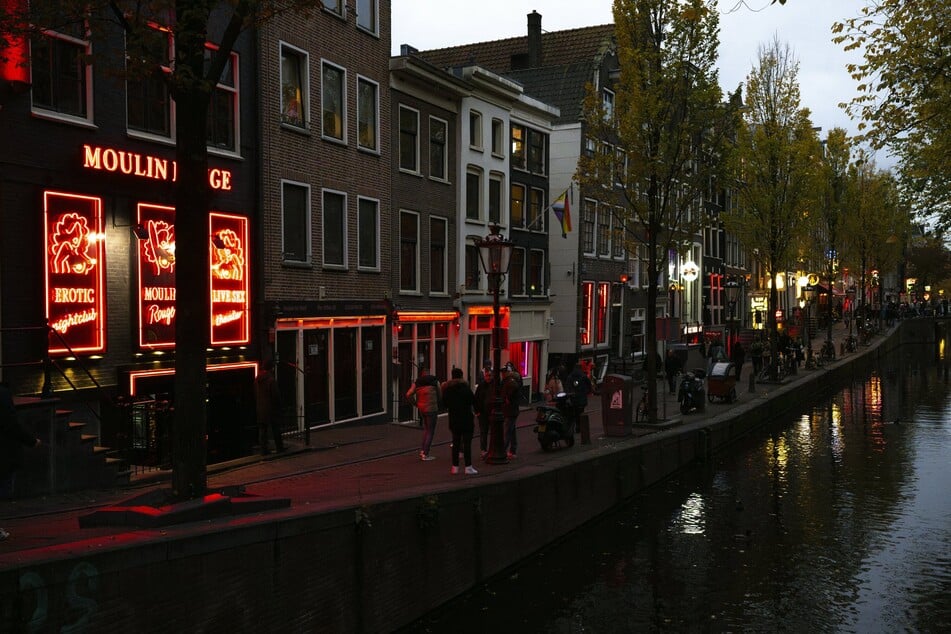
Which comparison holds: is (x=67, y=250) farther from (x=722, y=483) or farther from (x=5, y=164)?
(x=722, y=483)

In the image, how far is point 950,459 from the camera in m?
23.1

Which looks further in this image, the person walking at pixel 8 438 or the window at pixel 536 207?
the window at pixel 536 207

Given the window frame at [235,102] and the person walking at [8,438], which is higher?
Result: the window frame at [235,102]

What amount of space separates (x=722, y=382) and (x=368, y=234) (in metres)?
12.9

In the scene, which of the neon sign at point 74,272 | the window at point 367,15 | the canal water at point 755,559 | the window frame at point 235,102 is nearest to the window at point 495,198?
the window at point 367,15

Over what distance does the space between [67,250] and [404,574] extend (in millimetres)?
8678

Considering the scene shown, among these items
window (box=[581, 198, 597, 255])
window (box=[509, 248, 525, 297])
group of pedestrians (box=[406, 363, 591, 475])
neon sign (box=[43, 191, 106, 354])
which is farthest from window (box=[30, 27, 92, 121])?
window (box=[581, 198, 597, 255])

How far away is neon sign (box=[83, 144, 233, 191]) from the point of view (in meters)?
15.8

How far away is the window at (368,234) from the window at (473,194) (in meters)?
5.64

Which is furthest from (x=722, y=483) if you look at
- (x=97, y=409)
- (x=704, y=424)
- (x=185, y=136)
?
(x=185, y=136)

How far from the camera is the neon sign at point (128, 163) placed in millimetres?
15820

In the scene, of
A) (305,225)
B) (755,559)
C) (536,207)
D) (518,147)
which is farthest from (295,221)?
(536,207)

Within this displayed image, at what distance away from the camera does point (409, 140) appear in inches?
1083

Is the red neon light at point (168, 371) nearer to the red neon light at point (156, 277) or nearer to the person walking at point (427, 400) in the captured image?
the red neon light at point (156, 277)
